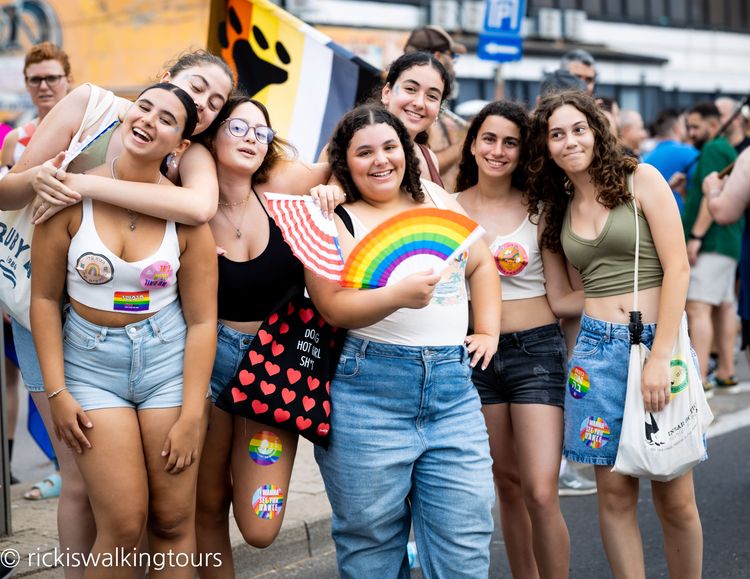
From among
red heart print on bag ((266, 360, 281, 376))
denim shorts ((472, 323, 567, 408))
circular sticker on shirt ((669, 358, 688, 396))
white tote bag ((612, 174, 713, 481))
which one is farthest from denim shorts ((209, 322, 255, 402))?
circular sticker on shirt ((669, 358, 688, 396))

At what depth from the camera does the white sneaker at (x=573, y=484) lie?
230 inches

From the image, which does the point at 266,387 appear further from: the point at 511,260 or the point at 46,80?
the point at 46,80

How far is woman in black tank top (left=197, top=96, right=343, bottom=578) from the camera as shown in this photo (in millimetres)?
3592

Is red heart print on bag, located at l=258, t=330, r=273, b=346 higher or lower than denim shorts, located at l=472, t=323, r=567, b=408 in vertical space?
higher

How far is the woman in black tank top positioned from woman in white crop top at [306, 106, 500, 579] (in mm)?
178

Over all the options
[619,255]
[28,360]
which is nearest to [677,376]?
[619,255]

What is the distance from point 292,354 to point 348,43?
18.5 meters

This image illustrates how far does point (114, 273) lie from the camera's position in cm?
329

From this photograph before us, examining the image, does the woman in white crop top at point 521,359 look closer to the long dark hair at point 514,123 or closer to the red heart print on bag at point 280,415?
the long dark hair at point 514,123

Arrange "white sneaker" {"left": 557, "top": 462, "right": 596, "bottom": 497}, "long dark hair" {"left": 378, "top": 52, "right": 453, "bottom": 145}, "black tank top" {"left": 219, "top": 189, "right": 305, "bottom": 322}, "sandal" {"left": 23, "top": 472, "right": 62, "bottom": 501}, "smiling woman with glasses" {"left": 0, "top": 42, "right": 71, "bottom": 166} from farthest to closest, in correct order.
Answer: "white sneaker" {"left": 557, "top": 462, "right": 596, "bottom": 497}
"smiling woman with glasses" {"left": 0, "top": 42, "right": 71, "bottom": 166}
"sandal" {"left": 23, "top": 472, "right": 62, "bottom": 501}
"long dark hair" {"left": 378, "top": 52, "right": 453, "bottom": 145}
"black tank top" {"left": 219, "top": 189, "right": 305, "bottom": 322}

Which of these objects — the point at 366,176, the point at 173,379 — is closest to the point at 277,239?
the point at 366,176

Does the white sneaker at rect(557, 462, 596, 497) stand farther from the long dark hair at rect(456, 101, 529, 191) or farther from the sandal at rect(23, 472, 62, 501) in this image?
the sandal at rect(23, 472, 62, 501)

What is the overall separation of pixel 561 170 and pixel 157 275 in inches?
68.8

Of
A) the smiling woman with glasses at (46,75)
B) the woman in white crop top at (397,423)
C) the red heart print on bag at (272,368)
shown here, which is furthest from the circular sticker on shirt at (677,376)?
the smiling woman with glasses at (46,75)
